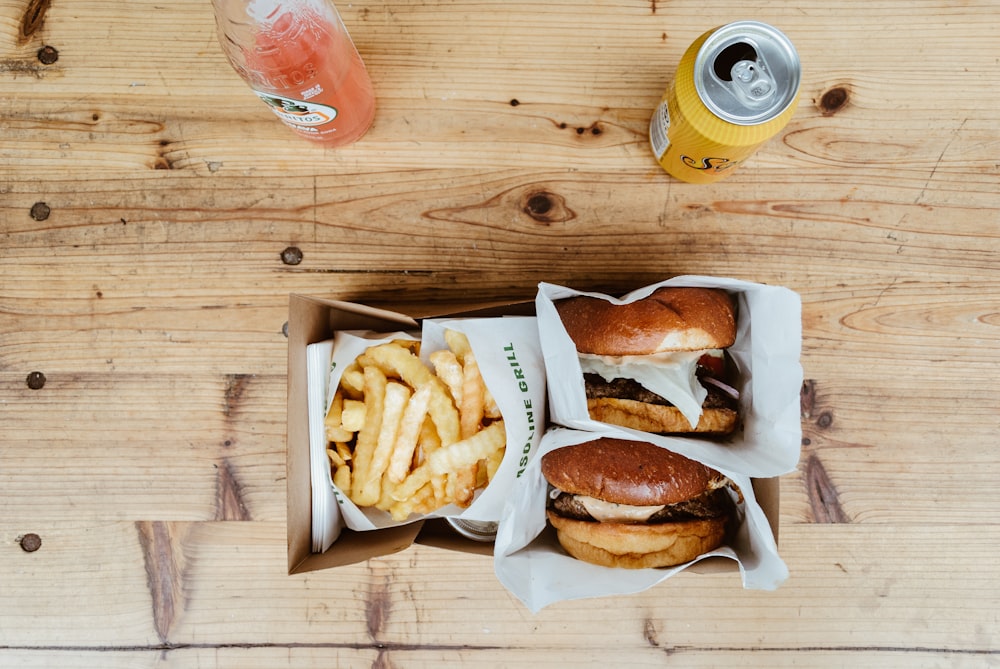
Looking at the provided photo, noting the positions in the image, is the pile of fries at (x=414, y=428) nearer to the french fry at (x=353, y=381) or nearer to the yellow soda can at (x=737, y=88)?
the french fry at (x=353, y=381)

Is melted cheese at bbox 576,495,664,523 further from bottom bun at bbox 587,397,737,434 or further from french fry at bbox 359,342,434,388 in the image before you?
french fry at bbox 359,342,434,388

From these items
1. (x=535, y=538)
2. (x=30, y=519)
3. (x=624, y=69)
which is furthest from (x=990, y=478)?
(x=30, y=519)

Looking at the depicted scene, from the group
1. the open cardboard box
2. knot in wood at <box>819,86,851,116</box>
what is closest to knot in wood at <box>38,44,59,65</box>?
the open cardboard box

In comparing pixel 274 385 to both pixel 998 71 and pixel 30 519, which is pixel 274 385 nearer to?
pixel 30 519

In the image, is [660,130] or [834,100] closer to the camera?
[660,130]

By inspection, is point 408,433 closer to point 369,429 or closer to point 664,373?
point 369,429

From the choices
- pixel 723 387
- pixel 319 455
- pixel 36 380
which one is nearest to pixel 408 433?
pixel 319 455
